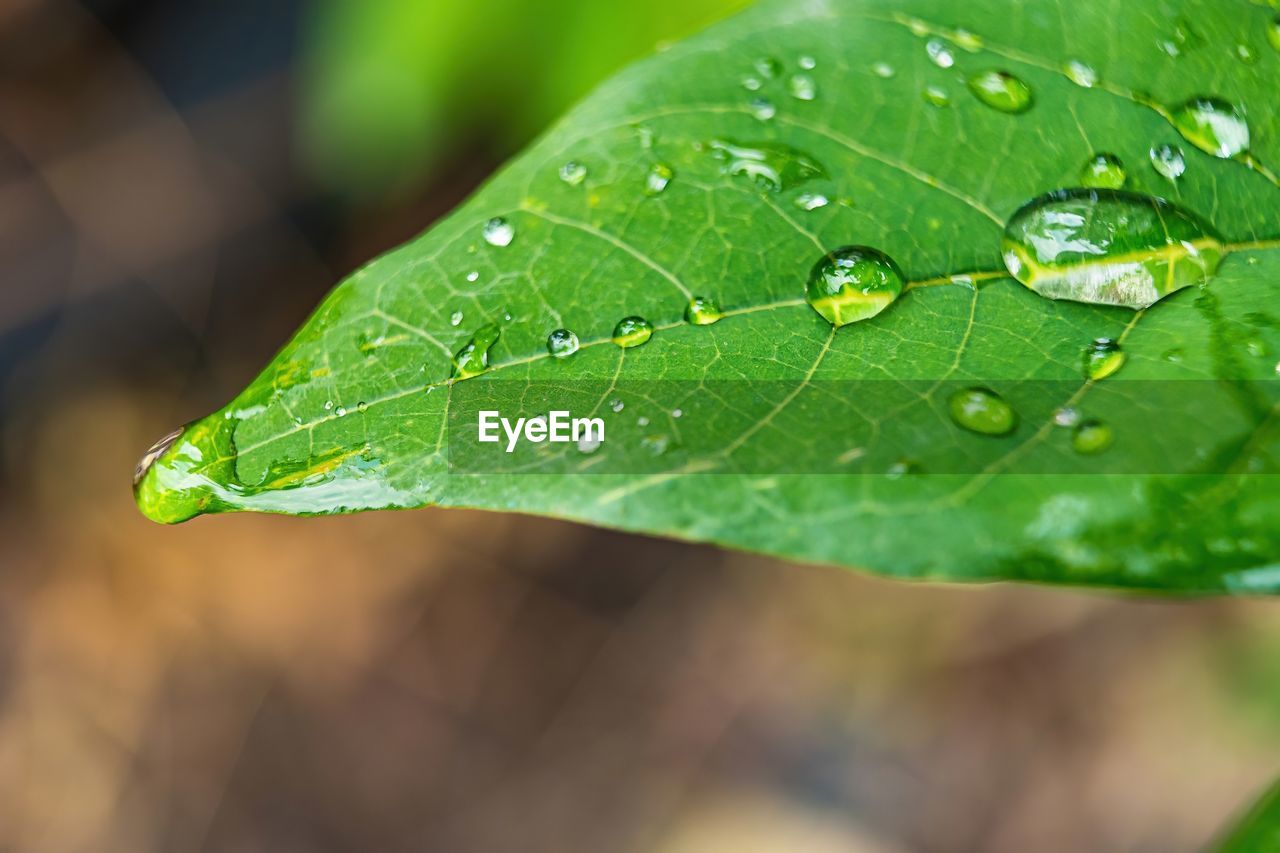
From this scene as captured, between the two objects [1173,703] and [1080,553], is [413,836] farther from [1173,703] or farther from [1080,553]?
[1080,553]

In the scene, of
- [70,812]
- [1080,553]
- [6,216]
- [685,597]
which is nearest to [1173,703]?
[685,597]

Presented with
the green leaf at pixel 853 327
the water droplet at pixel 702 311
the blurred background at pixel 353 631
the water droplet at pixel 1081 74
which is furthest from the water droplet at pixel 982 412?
the blurred background at pixel 353 631

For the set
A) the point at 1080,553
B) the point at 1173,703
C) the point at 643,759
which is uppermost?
the point at 1080,553

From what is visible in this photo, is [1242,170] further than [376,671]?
No

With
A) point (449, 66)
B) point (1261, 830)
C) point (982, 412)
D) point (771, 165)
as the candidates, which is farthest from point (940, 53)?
point (449, 66)

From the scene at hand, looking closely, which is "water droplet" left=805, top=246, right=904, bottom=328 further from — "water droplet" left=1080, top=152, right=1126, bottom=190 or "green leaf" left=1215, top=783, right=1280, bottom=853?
"green leaf" left=1215, top=783, right=1280, bottom=853

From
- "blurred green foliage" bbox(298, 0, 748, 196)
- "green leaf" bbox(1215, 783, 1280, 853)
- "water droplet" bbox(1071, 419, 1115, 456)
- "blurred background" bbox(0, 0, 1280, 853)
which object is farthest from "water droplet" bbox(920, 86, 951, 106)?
"blurred background" bbox(0, 0, 1280, 853)
